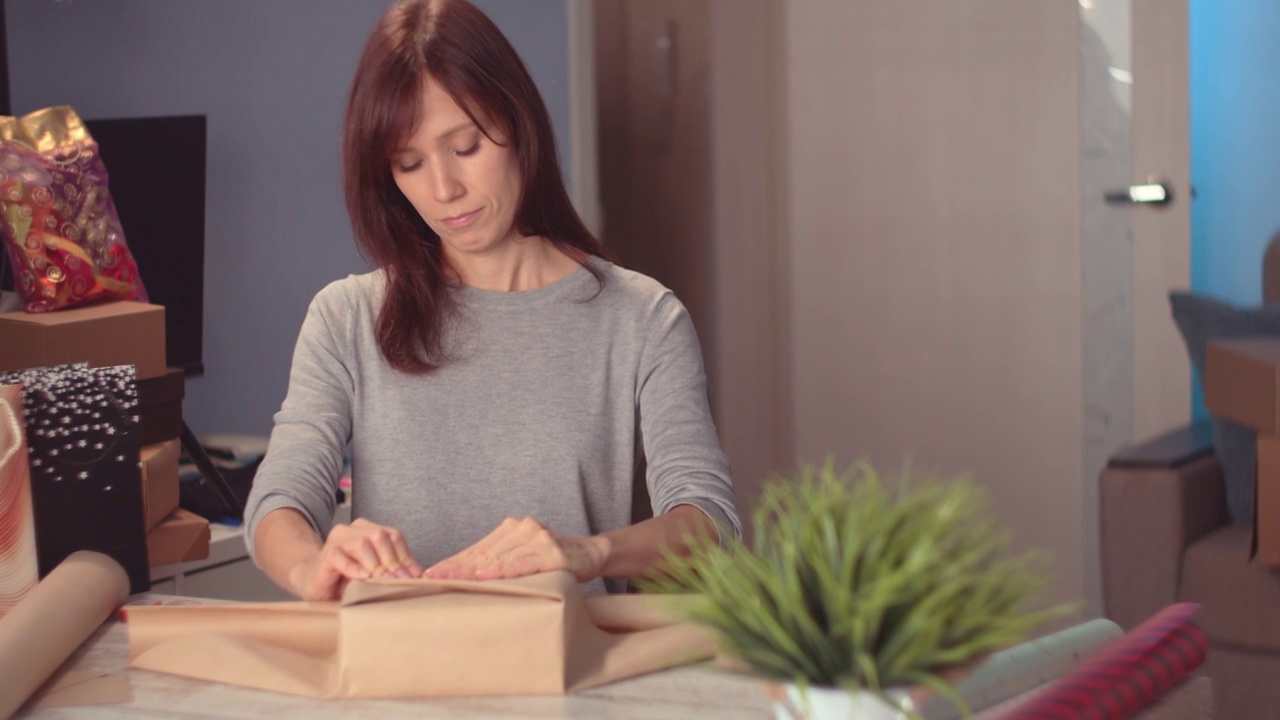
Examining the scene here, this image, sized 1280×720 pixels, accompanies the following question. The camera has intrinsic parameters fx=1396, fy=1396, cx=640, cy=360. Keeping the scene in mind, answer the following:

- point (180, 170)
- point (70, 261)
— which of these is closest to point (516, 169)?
point (70, 261)

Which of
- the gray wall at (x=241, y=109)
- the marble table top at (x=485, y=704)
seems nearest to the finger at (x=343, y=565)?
the marble table top at (x=485, y=704)

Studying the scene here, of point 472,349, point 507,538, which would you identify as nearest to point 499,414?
point 472,349

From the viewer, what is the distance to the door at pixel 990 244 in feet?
10.5

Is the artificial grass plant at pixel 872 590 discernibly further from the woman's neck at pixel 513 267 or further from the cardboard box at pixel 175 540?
the cardboard box at pixel 175 540

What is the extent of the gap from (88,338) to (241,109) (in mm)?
1033

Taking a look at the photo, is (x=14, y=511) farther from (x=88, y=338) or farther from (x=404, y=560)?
(x=88, y=338)

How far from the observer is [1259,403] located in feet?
6.99

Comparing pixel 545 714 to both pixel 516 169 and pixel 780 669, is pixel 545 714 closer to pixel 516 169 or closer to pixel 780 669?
pixel 780 669

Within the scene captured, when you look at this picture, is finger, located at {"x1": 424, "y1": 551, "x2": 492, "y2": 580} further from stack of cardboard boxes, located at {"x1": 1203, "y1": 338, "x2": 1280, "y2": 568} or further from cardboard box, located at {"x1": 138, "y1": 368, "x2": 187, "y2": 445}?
stack of cardboard boxes, located at {"x1": 1203, "y1": 338, "x2": 1280, "y2": 568}

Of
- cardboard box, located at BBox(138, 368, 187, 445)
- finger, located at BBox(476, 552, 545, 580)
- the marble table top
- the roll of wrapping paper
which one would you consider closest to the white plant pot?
the marble table top

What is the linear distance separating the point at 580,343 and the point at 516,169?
0.68ft

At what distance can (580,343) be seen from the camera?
5.07 ft

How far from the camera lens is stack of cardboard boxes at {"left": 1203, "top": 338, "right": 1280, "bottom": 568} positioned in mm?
2096

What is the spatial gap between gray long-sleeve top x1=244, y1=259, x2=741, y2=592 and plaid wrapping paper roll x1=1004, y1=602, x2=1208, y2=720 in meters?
0.65
